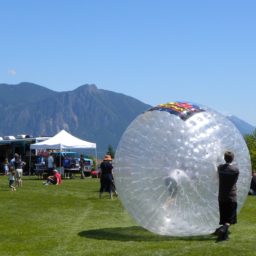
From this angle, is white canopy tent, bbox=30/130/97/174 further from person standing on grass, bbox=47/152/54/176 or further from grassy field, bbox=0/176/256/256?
grassy field, bbox=0/176/256/256

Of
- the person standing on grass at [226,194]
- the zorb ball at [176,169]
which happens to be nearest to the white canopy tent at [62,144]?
the zorb ball at [176,169]

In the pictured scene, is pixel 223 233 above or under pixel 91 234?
above

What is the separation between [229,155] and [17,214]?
6.53m

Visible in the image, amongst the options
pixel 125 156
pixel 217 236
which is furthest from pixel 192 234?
pixel 125 156

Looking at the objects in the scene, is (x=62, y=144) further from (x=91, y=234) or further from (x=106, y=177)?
(x=91, y=234)

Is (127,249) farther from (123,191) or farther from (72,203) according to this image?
(72,203)

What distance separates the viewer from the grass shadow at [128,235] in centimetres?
1043

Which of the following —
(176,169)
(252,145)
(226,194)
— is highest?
(252,145)

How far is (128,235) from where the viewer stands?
1098 centimetres

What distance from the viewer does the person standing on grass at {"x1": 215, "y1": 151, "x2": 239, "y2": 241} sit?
393 inches

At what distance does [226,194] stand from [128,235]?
209 cm

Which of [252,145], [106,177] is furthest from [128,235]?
[252,145]

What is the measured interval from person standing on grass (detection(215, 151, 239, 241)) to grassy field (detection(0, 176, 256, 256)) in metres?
0.29

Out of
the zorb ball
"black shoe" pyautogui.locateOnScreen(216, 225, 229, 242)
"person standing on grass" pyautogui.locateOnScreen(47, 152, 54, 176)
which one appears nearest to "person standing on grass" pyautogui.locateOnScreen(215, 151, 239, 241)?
"black shoe" pyautogui.locateOnScreen(216, 225, 229, 242)
